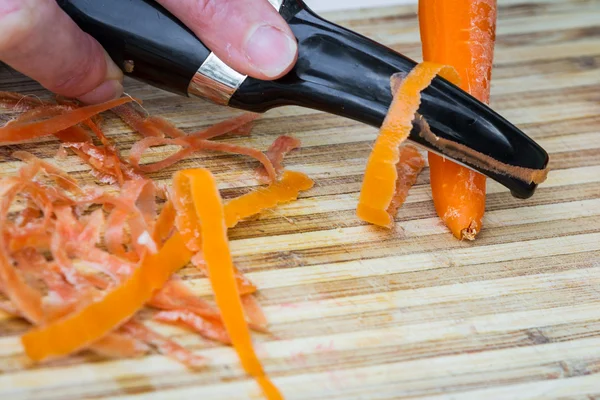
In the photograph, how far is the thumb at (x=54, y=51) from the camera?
47.8 inches

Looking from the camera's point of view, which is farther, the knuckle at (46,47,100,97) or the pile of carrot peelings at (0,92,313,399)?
the knuckle at (46,47,100,97)

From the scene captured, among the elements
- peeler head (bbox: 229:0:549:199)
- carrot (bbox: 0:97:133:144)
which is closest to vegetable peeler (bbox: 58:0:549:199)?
peeler head (bbox: 229:0:549:199)

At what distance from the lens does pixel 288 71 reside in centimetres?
124

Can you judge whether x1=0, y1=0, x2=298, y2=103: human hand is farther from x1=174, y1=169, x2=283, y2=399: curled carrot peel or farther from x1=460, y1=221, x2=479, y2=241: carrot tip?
x1=460, y1=221, x2=479, y2=241: carrot tip

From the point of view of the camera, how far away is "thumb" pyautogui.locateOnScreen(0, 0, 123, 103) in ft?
3.99

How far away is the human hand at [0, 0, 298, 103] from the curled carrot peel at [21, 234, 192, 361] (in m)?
0.37

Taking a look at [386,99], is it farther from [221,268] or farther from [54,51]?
[54,51]

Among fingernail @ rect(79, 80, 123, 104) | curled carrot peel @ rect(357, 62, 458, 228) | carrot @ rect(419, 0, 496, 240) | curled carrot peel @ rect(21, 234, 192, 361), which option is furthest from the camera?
fingernail @ rect(79, 80, 123, 104)

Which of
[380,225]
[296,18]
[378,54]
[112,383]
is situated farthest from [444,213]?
[112,383]

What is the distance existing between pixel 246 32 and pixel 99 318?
521 millimetres

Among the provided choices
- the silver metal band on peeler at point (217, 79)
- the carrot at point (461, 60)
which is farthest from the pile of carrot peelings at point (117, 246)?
the carrot at point (461, 60)

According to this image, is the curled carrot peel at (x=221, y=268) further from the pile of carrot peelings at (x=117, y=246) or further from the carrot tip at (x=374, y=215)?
the carrot tip at (x=374, y=215)

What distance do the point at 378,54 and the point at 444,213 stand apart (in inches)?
12.0

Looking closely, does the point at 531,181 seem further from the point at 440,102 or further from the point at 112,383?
the point at 112,383
